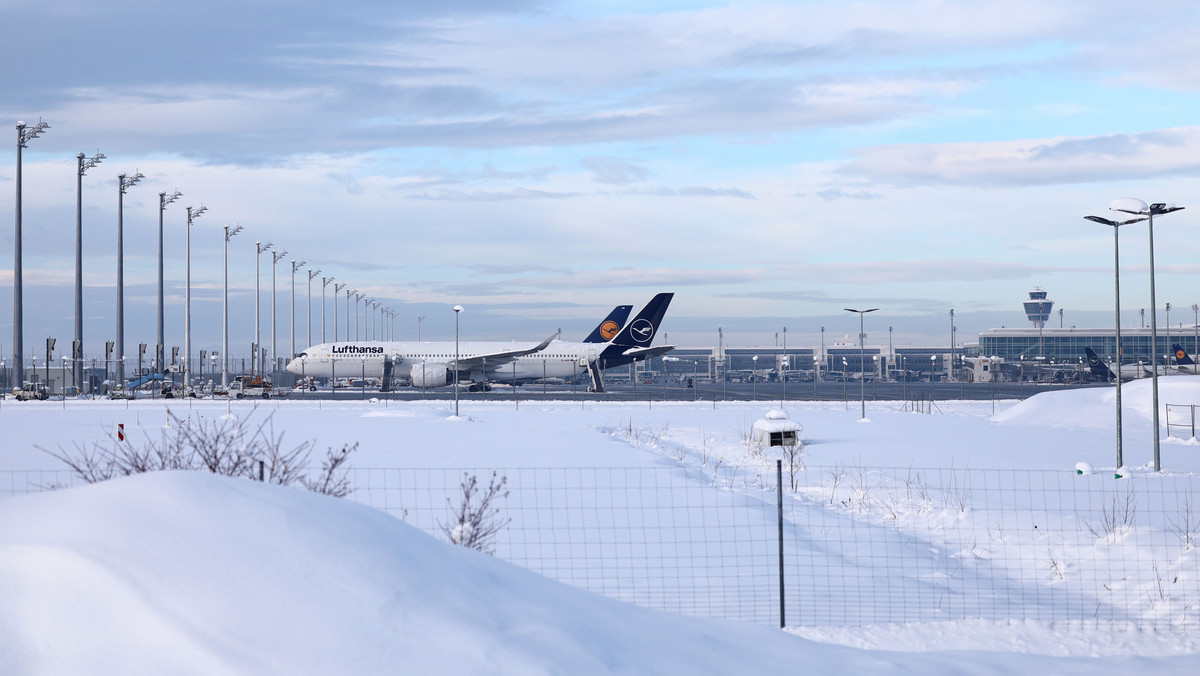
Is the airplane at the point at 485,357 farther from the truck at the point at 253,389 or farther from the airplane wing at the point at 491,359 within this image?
the truck at the point at 253,389

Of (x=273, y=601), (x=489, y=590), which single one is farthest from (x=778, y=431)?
(x=273, y=601)

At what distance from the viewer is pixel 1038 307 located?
163000 millimetres

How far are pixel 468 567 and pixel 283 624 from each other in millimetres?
1379

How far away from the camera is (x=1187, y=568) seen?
35.1 ft

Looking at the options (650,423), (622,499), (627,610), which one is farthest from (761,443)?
(627,610)

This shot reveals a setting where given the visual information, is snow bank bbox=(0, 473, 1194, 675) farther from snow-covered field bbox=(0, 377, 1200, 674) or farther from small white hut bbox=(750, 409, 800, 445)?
small white hut bbox=(750, 409, 800, 445)

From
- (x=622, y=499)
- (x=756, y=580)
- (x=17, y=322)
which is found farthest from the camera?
(x=17, y=322)

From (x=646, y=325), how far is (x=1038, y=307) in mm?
121877

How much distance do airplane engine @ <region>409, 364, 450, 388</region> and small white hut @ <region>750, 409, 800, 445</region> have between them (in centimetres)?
3833

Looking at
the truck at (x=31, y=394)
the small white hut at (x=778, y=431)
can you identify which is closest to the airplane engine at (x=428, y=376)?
the truck at (x=31, y=394)

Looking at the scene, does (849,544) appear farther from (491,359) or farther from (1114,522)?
(491,359)

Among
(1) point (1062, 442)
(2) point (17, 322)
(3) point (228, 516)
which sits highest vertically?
(2) point (17, 322)

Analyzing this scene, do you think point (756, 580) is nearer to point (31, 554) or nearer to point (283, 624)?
point (283, 624)

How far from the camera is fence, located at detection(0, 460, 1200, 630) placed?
9445 millimetres
